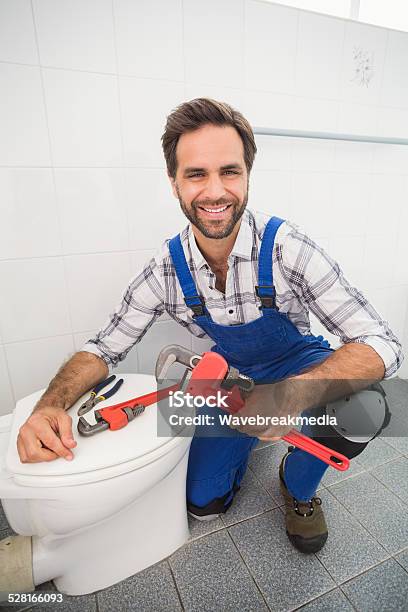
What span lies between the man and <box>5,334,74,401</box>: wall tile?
0.25 metres

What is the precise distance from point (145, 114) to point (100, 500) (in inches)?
37.4

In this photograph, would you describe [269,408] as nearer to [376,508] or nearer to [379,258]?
[376,508]

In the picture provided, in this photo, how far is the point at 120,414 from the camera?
2.34 ft

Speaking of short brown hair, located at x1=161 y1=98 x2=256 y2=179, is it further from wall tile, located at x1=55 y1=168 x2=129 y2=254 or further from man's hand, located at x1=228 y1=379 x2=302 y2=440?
man's hand, located at x1=228 y1=379 x2=302 y2=440

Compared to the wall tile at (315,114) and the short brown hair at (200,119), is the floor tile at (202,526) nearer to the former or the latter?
the short brown hair at (200,119)

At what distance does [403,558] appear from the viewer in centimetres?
84

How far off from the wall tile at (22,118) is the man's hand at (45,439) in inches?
25.7

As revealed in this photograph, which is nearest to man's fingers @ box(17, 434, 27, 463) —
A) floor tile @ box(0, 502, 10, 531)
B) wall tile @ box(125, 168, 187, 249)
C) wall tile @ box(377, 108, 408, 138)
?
floor tile @ box(0, 502, 10, 531)

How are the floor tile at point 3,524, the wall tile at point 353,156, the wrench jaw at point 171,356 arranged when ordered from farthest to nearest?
1. the wall tile at point 353,156
2. the floor tile at point 3,524
3. the wrench jaw at point 171,356

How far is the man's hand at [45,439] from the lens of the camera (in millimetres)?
622

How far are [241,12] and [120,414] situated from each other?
1.13 meters

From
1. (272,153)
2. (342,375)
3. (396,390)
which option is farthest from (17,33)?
(396,390)

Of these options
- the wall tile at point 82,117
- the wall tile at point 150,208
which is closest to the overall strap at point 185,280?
the wall tile at point 150,208

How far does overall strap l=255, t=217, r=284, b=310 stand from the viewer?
2.66ft
